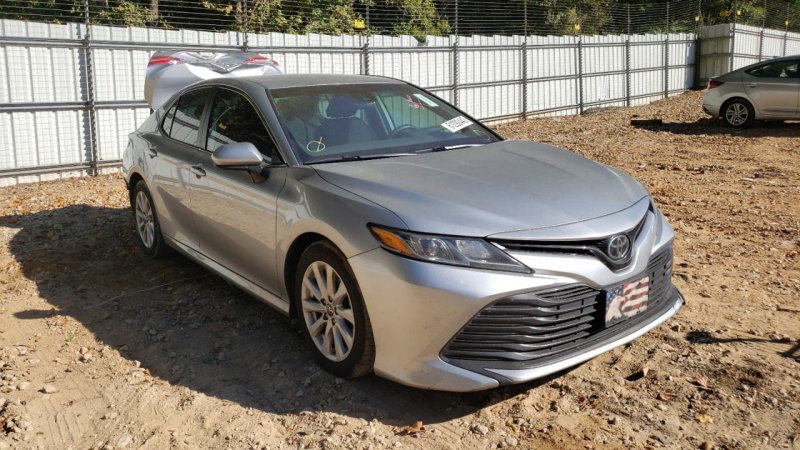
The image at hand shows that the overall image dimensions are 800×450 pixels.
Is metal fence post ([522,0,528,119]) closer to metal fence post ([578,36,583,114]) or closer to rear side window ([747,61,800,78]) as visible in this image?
metal fence post ([578,36,583,114])

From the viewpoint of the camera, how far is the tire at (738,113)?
1577 centimetres

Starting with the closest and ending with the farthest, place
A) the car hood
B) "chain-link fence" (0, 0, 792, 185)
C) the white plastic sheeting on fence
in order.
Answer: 1. the car hood
2. the white plastic sheeting on fence
3. "chain-link fence" (0, 0, 792, 185)

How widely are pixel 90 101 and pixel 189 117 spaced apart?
19.8 feet

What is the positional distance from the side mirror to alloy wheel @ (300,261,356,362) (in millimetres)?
717

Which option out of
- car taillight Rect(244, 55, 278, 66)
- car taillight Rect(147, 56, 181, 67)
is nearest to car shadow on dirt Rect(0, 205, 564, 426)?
car taillight Rect(147, 56, 181, 67)

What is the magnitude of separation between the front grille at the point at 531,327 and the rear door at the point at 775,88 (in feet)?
44.0

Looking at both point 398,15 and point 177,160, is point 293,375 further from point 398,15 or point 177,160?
point 398,15

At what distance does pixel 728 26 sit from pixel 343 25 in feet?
42.7

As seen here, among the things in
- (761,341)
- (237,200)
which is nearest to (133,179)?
(237,200)

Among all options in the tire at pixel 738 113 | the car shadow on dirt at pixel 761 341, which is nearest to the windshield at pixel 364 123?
the car shadow on dirt at pixel 761 341

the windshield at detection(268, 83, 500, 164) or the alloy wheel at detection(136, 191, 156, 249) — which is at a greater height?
the windshield at detection(268, 83, 500, 164)

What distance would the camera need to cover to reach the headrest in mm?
4879

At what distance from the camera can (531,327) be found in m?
3.59

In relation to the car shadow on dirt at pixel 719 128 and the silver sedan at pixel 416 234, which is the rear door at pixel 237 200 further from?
the car shadow on dirt at pixel 719 128
